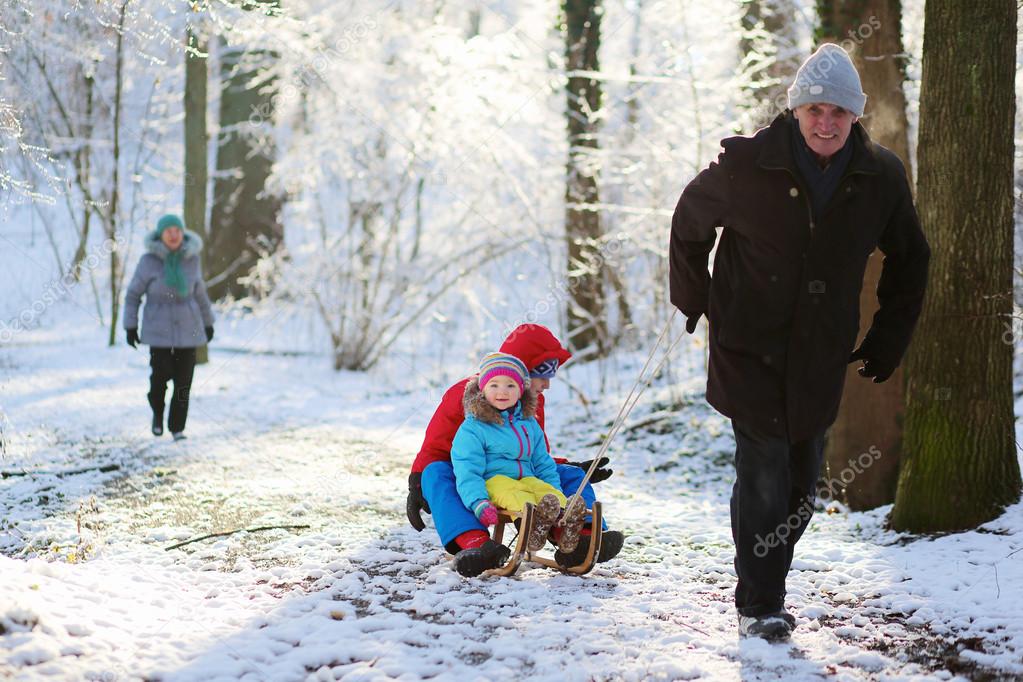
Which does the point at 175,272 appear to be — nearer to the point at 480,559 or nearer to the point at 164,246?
the point at 164,246

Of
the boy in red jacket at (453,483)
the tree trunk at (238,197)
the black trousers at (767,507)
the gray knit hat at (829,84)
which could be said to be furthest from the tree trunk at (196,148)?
the gray knit hat at (829,84)

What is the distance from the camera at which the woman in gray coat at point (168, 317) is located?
814 cm

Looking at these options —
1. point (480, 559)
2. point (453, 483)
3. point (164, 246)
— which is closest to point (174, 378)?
point (164, 246)

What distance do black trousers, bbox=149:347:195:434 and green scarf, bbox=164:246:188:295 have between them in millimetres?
523

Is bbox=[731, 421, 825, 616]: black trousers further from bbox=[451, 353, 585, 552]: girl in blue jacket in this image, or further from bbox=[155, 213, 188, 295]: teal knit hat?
bbox=[155, 213, 188, 295]: teal knit hat

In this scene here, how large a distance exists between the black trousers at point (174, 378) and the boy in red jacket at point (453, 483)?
4.16 metres

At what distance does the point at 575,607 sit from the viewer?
389 centimetres

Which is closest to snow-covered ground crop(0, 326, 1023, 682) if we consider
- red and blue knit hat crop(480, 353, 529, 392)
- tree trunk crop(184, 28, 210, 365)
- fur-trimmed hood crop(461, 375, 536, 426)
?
fur-trimmed hood crop(461, 375, 536, 426)

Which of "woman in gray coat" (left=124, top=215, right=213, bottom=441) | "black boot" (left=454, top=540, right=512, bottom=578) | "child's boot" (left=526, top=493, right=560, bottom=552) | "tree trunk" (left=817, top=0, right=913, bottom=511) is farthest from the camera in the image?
"woman in gray coat" (left=124, top=215, right=213, bottom=441)

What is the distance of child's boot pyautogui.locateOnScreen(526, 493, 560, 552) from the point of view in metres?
4.25

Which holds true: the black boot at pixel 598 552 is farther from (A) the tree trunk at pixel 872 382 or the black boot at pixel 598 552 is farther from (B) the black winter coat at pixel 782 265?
(A) the tree trunk at pixel 872 382

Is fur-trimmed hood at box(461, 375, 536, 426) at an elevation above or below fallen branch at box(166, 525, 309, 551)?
above

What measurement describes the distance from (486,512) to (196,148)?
34.2 ft

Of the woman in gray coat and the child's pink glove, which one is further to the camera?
the woman in gray coat
